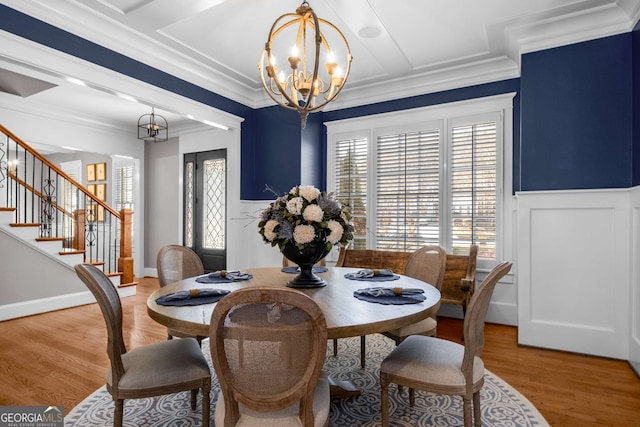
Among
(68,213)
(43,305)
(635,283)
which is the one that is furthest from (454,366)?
(68,213)

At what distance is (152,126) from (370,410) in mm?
4488

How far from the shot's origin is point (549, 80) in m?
3.37

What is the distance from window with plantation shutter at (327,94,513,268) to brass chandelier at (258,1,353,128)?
1.01 metres

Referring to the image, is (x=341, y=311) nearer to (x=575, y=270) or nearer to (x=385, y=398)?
(x=385, y=398)

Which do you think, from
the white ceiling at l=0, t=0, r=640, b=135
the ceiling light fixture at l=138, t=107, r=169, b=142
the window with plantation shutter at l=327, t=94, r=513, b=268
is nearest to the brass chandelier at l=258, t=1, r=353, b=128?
the white ceiling at l=0, t=0, r=640, b=135

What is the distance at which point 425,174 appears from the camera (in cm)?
452

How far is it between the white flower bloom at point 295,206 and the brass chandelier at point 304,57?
653mm

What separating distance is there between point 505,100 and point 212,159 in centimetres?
455

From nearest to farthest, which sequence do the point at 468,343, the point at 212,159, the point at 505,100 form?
the point at 468,343 → the point at 505,100 → the point at 212,159

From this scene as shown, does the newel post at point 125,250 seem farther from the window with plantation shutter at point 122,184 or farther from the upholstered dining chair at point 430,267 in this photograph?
the upholstered dining chair at point 430,267

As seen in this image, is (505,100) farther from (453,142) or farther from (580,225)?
(580,225)

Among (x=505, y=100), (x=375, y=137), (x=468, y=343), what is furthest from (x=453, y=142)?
(x=468, y=343)

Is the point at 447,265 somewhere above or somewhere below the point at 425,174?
below

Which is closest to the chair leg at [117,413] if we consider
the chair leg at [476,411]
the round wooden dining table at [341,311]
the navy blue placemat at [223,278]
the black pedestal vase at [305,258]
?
the round wooden dining table at [341,311]
